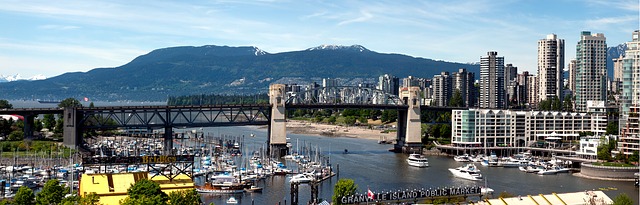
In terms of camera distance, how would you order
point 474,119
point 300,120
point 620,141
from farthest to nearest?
point 300,120 → point 474,119 → point 620,141

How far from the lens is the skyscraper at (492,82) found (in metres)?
149

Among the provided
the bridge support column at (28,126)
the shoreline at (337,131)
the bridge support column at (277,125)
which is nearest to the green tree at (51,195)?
the bridge support column at (277,125)

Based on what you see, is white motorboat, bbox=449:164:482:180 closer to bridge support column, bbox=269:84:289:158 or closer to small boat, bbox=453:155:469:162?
small boat, bbox=453:155:469:162

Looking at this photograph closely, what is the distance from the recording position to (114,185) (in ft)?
111

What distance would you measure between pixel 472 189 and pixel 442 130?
47.7 m

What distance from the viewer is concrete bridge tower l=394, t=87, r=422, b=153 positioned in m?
84.8

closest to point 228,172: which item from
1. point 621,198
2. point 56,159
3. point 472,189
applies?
point 56,159

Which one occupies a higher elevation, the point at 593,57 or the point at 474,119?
the point at 593,57

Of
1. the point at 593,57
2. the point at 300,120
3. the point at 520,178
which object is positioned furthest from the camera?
the point at 300,120

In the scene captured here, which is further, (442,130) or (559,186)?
(442,130)

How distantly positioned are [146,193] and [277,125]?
47.2 metres

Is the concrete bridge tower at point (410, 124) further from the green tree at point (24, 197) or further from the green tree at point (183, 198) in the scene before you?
the green tree at point (24, 197)

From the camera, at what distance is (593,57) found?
441 feet

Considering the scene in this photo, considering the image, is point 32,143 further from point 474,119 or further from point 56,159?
point 474,119
